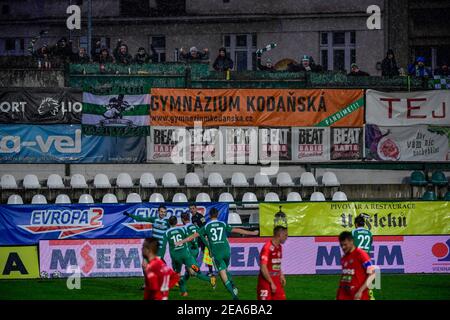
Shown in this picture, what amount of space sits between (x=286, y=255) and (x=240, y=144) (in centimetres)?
790

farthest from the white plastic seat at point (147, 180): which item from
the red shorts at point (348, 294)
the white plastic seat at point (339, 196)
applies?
the red shorts at point (348, 294)

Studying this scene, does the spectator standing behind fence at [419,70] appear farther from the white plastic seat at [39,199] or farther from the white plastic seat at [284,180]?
the white plastic seat at [39,199]

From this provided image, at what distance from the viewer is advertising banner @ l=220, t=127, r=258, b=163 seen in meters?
31.3

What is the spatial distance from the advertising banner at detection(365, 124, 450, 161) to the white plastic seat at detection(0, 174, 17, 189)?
1171 cm

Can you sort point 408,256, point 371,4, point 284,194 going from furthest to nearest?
point 371,4 → point 284,194 → point 408,256

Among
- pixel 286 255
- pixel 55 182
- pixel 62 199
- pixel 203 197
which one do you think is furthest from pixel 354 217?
pixel 55 182

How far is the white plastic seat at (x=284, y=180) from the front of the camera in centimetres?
3080

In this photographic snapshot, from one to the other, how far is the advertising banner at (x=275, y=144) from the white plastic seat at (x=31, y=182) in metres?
7.47

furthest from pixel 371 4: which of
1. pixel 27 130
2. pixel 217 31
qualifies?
pixel 27 130

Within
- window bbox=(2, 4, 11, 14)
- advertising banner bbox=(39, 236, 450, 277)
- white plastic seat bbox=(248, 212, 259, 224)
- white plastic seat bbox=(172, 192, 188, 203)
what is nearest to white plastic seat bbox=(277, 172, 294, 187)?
white plastic seat bbox=(172, 192, 188, 203)

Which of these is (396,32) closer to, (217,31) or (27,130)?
(217,31)

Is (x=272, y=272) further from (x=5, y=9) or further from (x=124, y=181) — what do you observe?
(x=5, y=9)

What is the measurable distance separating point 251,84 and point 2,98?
8.50 meters
